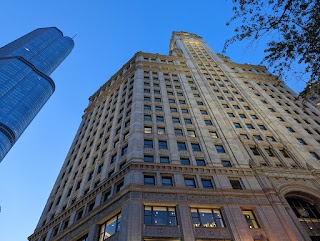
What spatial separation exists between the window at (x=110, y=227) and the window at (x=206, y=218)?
6.62 m

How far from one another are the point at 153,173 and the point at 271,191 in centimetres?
1203

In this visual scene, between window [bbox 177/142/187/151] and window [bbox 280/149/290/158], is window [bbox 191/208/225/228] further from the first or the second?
window [bbox 280/149/290/158]

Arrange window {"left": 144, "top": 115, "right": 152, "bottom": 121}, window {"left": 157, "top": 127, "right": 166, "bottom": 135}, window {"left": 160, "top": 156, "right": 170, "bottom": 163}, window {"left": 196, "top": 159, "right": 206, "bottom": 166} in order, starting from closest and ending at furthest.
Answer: window {"left": 160, "top": 156, "right": 170, "bottom": 163} < window {"left": 196, "top": 159, "right": 206, "bottom": 166} < window {"left": 157, "top": 127, "right": 166, "bottom": 135} < window {"left": 144, "top": 115, "right": 152, "bottom": 121}

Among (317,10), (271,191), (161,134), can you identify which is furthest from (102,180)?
(317,10)

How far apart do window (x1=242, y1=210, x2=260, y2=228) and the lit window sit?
11.7m

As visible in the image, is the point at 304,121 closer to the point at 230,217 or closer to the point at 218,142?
the point at 218,142

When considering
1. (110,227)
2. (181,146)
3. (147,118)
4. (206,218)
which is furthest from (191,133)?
(110,227)

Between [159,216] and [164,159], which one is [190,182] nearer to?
[164,159]

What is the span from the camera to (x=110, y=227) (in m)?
24.2

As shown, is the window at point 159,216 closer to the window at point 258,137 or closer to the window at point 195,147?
the window at point 195,147

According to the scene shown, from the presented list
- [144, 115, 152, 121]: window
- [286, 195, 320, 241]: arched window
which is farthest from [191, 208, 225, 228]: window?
[144, 115, 152, 121]: window

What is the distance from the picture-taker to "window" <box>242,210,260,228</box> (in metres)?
24.5

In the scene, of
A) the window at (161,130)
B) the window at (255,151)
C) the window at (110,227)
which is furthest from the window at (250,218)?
the window at (161,130)

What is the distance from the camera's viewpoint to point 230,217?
24.4 meters
